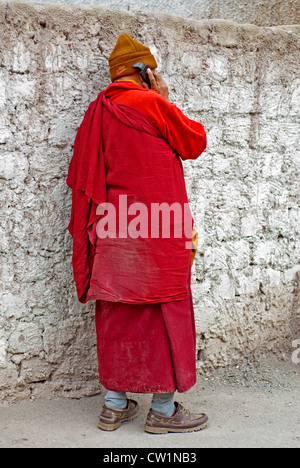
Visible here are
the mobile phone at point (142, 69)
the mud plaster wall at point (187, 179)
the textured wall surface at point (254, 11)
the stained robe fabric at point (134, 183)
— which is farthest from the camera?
the textured wall surface at point (254, 11)

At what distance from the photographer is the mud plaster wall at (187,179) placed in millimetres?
2719

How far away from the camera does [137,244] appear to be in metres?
2.48

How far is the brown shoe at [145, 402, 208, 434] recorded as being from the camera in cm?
260

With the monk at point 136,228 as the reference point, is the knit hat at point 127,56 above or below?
above

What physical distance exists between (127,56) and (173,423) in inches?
70.0

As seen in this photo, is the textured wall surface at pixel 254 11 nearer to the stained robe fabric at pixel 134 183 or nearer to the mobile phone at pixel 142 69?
the mobile phone at pixel 142 69

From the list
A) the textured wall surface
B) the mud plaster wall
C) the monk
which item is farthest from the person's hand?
the textured wall surface

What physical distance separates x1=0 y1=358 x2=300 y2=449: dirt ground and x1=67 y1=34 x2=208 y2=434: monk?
0.19 m

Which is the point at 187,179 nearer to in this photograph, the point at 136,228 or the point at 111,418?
the point at 136,228

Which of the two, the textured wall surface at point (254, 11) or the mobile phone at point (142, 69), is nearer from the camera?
the mobile phone at point (142, 69)

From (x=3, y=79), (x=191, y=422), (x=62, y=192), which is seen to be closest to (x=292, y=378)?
(x=191, y=422)

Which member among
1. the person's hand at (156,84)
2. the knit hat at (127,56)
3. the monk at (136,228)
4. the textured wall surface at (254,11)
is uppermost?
the textured wall surface at (254,11)

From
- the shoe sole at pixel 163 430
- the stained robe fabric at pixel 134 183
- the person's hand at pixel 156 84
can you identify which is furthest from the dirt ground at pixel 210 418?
the person's hand at pixel 156 84

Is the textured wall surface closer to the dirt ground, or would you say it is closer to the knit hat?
the knit hat
